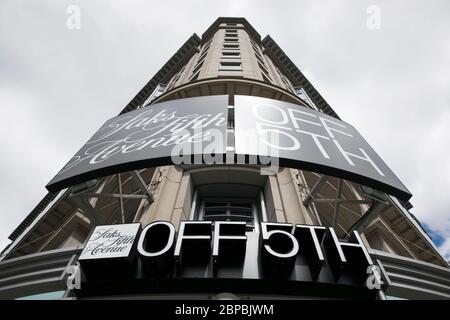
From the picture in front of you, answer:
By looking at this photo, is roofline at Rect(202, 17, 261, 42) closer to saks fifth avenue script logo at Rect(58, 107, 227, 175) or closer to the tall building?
the tall building

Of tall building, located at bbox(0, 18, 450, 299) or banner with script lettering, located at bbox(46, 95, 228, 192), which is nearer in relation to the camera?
tall building, located at bbox(0, 18, 450, 299)

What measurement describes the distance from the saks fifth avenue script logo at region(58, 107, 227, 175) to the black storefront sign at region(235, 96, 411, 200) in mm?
871

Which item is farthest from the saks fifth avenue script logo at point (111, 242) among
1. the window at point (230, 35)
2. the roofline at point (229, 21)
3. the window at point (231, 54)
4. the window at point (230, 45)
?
the roofline at point (229, 21)

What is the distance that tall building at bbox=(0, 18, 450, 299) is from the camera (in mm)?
5227

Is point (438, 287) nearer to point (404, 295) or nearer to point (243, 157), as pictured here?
point (404, 295)

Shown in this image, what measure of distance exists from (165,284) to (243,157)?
300cm

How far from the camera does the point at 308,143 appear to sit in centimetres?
785

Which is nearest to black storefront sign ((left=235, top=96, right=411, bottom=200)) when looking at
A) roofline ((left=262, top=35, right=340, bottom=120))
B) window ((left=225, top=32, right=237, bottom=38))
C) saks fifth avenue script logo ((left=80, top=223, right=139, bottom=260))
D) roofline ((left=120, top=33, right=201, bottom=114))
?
saks fifth avenue script logo ((left=80, top=223, right=139, bottom=260))

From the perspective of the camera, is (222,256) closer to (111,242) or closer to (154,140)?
(111,242)

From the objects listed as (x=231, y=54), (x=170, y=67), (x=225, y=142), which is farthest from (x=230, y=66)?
(x=170, y=67)

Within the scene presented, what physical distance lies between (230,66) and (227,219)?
53.5ft

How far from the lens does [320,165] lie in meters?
6.76

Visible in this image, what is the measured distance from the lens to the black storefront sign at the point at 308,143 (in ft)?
22.5
